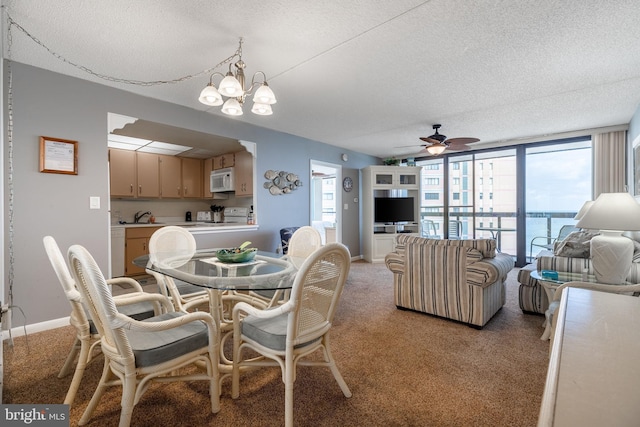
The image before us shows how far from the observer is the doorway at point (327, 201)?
20.1ft

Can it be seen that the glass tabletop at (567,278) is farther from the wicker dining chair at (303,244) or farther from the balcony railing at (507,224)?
the balcony railing at (507,224)

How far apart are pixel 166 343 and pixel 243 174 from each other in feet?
12.2

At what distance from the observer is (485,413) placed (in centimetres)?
162

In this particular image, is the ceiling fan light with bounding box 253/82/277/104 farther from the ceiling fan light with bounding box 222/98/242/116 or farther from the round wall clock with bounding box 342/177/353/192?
the round wall clock with bounding box 342/177/353/192

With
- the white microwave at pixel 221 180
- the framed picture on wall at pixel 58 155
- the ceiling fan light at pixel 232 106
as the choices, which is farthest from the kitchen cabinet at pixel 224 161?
the ceiling fan light at pixel 232 106

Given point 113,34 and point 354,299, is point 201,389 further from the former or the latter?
point 113,34

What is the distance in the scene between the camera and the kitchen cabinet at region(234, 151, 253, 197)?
184 inches

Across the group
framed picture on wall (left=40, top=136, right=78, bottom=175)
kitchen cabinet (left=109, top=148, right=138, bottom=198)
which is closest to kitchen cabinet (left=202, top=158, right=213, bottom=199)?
kitchen cabinet (left=109, top=148, right=138, bottom=198)

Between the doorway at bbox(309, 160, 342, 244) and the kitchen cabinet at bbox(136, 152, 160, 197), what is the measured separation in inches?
111

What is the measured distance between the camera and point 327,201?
739 centimetres

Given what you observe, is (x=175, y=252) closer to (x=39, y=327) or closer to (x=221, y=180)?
(x=39, y=327)

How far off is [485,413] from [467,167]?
17.4 feet

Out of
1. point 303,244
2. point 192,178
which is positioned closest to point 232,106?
point 303,244

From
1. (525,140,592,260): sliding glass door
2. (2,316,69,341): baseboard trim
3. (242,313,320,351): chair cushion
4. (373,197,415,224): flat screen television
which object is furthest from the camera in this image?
(373,197,415,224): flat screen television
